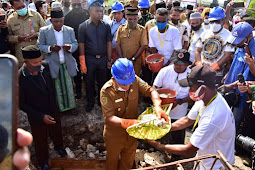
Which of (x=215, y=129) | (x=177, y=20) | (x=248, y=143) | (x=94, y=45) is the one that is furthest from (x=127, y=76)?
(x=177, y=20)

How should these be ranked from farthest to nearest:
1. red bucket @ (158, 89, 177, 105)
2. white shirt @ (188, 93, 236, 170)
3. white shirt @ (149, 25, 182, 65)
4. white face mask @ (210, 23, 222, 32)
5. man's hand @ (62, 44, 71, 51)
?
white shirt @ (149, 25, 182, 65) < white face mask @ (210, 23, 222, 32) < man's hand @ (62, 44, 71, 51) < red bucket @ (158, 89, 177, 105) < white shirt @ (188, 93, 236, 170)

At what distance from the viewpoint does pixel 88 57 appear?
4910 mm

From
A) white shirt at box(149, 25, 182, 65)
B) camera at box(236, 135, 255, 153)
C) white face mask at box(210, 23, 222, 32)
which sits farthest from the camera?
white shirt at box(149, 25, 182, 65)

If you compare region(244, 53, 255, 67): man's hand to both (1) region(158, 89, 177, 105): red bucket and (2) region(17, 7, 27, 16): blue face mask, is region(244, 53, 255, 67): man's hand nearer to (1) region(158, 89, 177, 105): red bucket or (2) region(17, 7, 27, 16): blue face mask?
(1) region(158, 89, 177, 105): red bucket

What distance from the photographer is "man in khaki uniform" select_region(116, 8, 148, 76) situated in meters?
5.23

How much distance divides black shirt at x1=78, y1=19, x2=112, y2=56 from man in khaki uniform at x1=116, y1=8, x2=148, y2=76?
0.46m

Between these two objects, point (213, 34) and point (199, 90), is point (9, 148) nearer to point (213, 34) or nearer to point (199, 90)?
point (199, 90)

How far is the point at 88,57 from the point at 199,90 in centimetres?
300

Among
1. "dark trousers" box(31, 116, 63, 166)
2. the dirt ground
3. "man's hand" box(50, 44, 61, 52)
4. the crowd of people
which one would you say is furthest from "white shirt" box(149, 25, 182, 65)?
"dark trousers" box(31, 116, 63, 166)

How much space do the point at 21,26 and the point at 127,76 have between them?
10.9 feet

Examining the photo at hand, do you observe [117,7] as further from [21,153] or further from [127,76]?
[21,153]

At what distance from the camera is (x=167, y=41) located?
5.09m

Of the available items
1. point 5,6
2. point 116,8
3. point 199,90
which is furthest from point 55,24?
point 5,6

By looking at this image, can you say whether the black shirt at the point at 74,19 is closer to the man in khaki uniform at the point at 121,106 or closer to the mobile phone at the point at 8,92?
the man in khaki uniform at the point at 121,106
